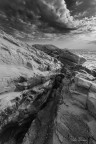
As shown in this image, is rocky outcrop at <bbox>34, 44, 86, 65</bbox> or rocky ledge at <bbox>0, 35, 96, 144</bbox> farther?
rocky outcrop at <bbox>34, 44, 86, 65</bbox>

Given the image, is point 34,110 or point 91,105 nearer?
point 91,105

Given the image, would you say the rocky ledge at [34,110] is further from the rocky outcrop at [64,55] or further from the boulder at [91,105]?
the rocky outcrop at [64,55]

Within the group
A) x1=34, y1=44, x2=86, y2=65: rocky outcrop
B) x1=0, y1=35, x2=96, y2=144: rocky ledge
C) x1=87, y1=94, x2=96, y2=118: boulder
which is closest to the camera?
x1=0, y1=35, x2=96, y2=144: rocky ledge

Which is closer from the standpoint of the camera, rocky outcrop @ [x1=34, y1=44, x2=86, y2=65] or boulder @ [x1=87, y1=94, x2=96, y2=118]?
boulder @ [x1=87, y1=94, x2=96, y2=118]

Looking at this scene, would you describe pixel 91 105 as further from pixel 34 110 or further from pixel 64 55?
pixel 64 55

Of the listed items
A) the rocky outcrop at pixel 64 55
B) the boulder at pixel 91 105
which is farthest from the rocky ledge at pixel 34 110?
the rocky outcrop at pixel 64 55

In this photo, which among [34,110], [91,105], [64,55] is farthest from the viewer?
[64,55]

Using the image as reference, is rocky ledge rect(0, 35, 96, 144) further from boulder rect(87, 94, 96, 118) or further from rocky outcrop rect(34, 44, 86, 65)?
rocky outcrop rect(34, 44, 86, 65)

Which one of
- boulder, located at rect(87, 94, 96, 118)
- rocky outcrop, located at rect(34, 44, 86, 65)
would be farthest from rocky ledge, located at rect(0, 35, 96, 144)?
rocky outcrop, located at rect(34, 44, 86, 65)

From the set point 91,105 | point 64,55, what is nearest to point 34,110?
point 91,105

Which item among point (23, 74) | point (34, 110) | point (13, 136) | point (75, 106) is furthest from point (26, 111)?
point (75, 106)

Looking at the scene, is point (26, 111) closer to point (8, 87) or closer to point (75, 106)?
point (8, 87)

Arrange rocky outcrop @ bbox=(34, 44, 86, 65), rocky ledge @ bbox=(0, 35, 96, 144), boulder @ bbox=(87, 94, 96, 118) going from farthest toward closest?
rocky outcrop @ bbox=(34, 44, 86, 65), boulder @ bbox=(87, 94, 96, 118), rocky ledge @ bbox=(0, 35, 96, 144)

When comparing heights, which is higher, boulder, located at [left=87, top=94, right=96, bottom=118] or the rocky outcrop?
the rocky outcrop
